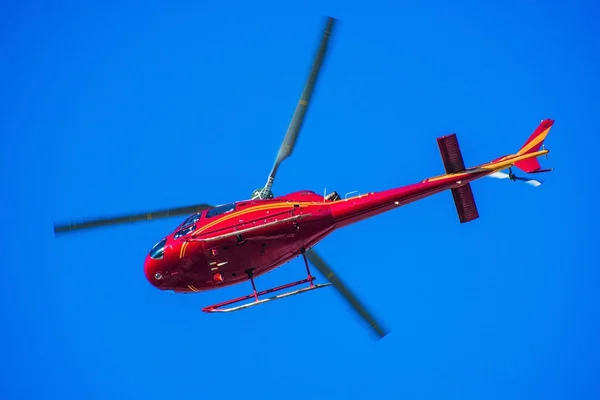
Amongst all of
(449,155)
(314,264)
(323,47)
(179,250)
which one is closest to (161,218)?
(179,250)

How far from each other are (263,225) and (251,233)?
0.99 feet

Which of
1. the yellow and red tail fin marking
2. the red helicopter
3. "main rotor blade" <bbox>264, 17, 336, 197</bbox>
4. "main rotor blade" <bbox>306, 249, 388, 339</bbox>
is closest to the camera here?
"main rotor blade" <bbox>264, 17, 336, 197</bbox>

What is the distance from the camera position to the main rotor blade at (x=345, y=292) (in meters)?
16.8

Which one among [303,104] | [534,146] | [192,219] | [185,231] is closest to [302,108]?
[303,104]

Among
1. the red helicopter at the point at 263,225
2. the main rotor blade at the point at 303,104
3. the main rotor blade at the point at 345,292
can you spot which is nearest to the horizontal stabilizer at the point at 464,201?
the red helicopter at the point at 263,225

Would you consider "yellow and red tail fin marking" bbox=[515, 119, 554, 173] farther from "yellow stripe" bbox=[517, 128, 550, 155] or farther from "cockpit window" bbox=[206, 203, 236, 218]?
"cockpit window" bbox=[206, 203, 236, 218]

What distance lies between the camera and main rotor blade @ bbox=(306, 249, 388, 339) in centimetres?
1684

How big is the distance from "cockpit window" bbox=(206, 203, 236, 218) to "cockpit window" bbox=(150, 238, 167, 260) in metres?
1.13

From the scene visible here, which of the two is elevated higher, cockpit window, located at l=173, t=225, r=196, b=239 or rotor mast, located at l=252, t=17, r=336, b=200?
rotor mast, located at l=252, t=17, r=336, b=200

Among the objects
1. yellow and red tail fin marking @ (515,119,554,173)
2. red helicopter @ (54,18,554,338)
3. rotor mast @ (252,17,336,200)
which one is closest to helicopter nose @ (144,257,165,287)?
red helicopter @ (54,18,554,338)

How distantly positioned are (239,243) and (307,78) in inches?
143

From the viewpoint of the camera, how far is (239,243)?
1507 cm

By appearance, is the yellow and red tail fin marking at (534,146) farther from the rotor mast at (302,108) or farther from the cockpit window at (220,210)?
the cockpit window at (220,210)

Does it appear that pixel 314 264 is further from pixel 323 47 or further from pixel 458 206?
pixel 323 47
